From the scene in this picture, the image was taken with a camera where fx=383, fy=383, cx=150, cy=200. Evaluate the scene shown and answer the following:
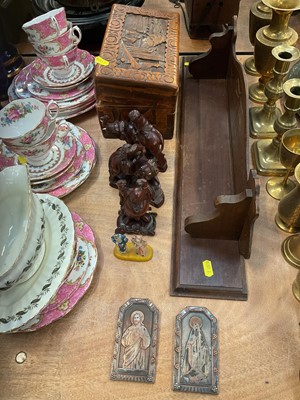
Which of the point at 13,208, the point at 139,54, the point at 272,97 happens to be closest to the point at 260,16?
the point at 272,97

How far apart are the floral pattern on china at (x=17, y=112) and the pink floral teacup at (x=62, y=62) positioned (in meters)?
0.19

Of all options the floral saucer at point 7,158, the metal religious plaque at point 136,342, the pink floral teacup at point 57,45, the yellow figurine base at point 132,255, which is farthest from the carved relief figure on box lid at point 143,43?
the metal religious plaque at point 136,342

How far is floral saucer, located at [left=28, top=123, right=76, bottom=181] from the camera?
0.91m

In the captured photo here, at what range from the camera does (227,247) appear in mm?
846

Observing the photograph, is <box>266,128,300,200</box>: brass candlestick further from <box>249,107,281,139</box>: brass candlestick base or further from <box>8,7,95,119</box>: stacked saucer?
<box>8,7,95,119</box>: stacked saucer

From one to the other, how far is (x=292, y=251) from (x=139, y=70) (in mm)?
570

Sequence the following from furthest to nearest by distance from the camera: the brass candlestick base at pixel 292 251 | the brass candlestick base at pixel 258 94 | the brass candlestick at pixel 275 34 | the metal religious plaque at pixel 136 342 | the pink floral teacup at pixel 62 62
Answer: the brass candlestick base at pixel 258 94, the pink floral teacup at pixel 62 62, the brass candlestick at pixel 275 34, the brass candlestick base at pixel 292 251, the metal religious plaque at pixel 136 342

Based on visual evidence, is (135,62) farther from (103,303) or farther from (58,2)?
(103,303)

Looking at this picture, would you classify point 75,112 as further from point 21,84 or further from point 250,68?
point 250,68

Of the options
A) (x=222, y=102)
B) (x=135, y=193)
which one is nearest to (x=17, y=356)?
(x=135, y=193)

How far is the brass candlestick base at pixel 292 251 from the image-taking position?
840 mm

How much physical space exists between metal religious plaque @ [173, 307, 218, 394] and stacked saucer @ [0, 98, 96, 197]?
408 millimetres

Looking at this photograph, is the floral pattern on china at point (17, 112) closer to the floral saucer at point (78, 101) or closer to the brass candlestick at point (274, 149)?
the floral saucer at point (78, 101)

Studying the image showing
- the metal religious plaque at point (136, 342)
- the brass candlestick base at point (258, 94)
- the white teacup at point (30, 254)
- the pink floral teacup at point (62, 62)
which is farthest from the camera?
the brass candlestick base at point (258, 94)
